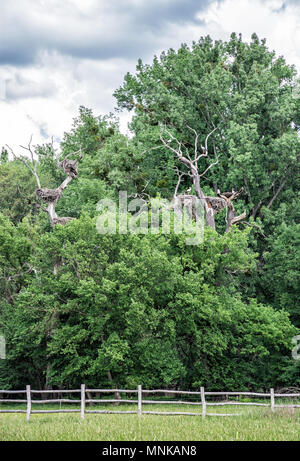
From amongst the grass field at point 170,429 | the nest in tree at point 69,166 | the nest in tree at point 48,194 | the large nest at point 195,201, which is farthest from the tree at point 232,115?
the grass field at point 170,429

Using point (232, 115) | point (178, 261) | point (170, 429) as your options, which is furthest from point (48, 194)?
point (170, 429)

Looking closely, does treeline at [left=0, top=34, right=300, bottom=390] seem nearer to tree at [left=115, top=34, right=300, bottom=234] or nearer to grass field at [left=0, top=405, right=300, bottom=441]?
tree at [left=115, top=34, right=300, bottom=234]

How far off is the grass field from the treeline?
746cm

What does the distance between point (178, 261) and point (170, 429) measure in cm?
1282

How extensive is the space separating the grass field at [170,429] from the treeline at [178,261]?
746 cm

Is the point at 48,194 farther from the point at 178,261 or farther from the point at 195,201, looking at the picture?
the point at 178,261

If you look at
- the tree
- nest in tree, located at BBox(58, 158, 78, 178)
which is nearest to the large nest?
the tree

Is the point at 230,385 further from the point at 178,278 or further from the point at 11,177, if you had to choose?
the point at 11,177

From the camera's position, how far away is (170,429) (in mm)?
13922

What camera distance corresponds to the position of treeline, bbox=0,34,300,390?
82.8ft

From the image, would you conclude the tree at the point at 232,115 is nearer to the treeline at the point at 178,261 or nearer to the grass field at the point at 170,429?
the treeline at the point at 178,261

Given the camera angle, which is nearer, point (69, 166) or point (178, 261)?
point (178, 261)

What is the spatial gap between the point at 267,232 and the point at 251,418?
1823 cm
